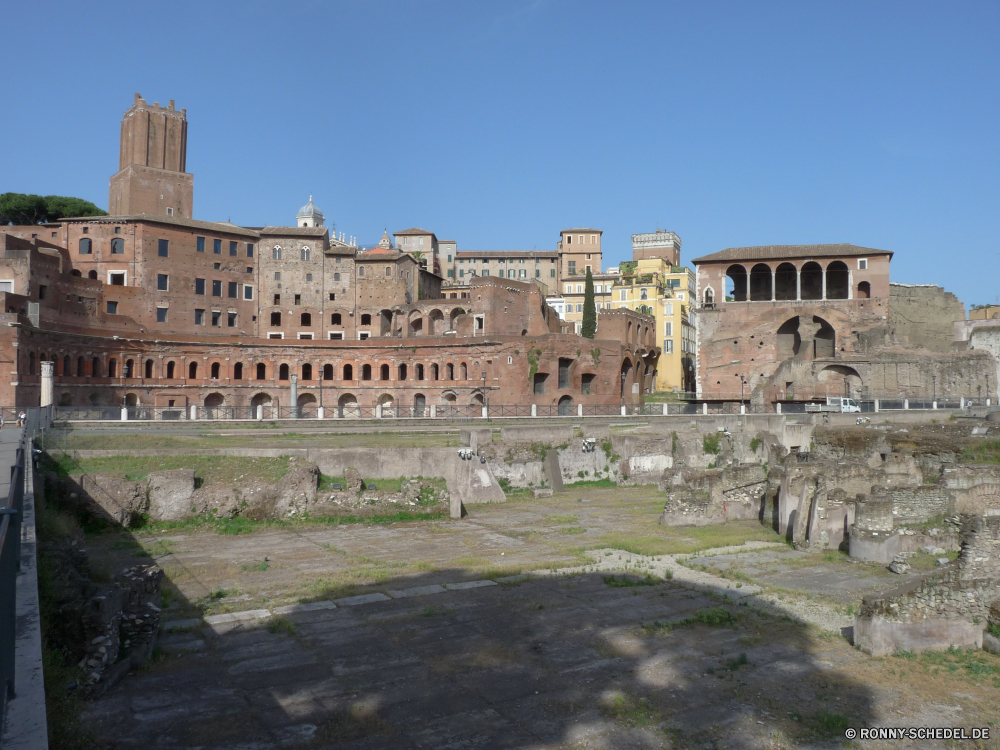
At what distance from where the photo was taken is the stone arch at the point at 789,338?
5802 centimetres

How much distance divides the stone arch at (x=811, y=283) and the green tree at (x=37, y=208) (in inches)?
2718

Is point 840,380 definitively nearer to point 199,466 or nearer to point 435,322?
point 435,322

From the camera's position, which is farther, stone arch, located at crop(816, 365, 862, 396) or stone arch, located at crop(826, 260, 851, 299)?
stone arch, located at crop(826, 260, 851, 299)

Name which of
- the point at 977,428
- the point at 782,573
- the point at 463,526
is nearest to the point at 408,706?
the point at 782,573

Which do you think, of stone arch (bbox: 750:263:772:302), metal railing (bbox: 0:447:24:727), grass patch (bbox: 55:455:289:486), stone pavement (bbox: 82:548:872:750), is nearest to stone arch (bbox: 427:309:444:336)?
stone arch (bbox: 750:263:772:302)

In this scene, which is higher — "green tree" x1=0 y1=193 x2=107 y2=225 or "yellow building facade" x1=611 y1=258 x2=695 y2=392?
"green tree" x1=0 y1=193 x2=107 y2=225

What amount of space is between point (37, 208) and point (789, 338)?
72.1 metres

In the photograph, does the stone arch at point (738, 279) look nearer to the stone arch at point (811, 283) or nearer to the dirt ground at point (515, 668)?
the stone arch at point (811, 283)

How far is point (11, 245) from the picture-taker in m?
48.4

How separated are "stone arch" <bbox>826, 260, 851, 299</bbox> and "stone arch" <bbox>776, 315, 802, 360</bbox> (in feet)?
18.5

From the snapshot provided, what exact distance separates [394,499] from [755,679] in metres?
13.9

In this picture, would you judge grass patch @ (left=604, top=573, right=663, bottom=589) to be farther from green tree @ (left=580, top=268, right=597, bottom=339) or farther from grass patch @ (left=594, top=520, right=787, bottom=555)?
green tree @ (left=580, top=268, right=597, bottom=339)

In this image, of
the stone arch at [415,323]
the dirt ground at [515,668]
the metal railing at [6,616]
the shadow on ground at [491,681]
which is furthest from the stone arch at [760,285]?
the metal railing at [6,616]

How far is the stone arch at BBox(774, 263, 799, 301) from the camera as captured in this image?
206 ft
